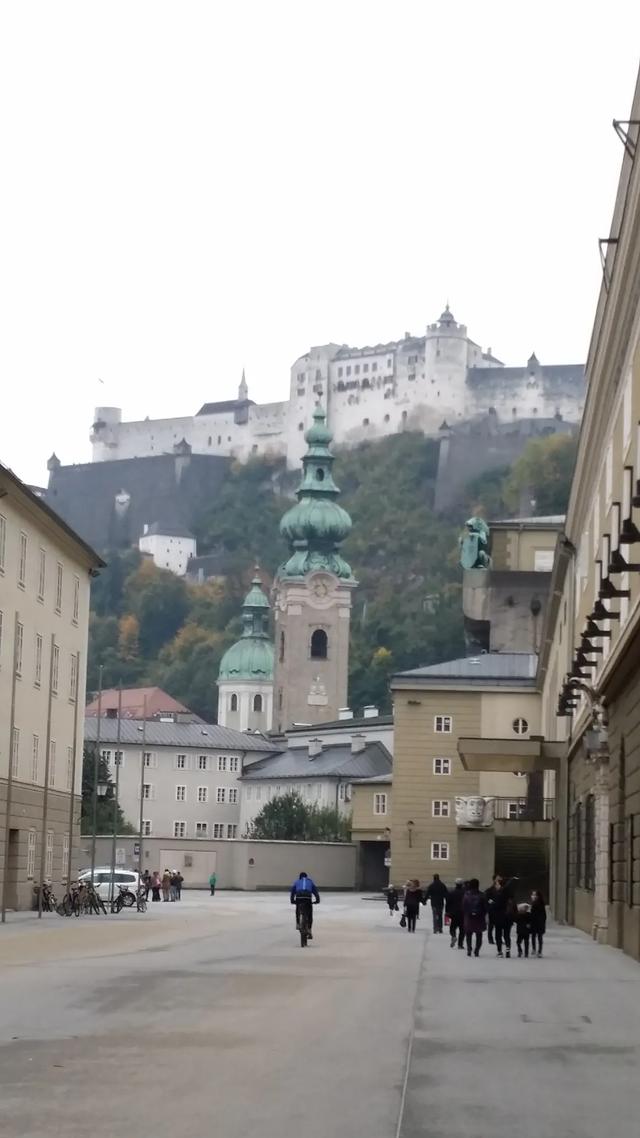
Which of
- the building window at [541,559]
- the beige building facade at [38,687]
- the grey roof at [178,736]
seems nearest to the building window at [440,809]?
the building window at [541,559]

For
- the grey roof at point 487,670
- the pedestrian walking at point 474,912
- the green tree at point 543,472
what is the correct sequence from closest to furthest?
the pedestrian walking at point 474,912, the grey roof at point 487,670, the green tree at point 543,472

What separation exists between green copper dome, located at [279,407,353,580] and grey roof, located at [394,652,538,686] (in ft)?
226

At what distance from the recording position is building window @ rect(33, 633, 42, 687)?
166 feet

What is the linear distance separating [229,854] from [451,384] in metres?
105

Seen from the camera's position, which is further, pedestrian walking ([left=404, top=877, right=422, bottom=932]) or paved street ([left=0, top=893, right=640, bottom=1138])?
pedestrian walking ([left=404, top=877, right=422, bottom=932])

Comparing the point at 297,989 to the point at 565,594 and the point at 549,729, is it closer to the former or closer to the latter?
the point at 565,594

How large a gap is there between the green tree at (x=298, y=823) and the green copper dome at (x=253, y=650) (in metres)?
62.3

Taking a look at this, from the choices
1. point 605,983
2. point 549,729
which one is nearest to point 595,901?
point 605,983

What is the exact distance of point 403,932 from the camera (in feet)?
142

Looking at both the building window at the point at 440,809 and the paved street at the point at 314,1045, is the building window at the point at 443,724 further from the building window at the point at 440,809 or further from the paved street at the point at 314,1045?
the paved street at the point at 314,1045

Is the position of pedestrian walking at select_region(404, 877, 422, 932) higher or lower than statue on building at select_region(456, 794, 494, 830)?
lower

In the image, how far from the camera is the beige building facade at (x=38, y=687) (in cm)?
4662

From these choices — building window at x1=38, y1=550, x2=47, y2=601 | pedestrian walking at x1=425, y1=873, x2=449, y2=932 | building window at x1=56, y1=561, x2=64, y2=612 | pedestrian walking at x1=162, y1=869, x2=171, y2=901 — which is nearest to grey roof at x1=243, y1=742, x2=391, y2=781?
pedestrian walking at x1=162, y1=869, x2=171, y2=901

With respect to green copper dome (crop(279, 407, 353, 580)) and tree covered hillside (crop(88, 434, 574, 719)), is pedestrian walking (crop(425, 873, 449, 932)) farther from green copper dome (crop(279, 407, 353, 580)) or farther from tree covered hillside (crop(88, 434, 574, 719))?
tree covered hillside (crop(88, 434, 574, 719))
